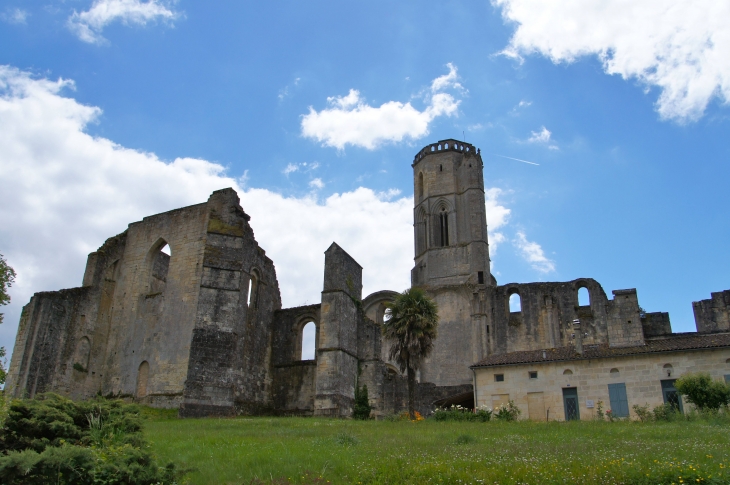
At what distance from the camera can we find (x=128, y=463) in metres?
7.94

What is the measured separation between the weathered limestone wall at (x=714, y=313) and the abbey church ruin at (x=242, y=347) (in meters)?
0.09

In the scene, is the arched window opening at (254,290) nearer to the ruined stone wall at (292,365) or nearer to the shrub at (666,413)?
the ruined stone wall at (292,365)

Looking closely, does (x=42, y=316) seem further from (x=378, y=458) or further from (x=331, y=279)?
(x=378, y=458)

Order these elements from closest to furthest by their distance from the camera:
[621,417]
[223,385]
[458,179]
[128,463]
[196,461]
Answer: [128,463] < [196,461] < [621,417] < [223,385] < [458,179]

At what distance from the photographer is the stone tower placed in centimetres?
3656

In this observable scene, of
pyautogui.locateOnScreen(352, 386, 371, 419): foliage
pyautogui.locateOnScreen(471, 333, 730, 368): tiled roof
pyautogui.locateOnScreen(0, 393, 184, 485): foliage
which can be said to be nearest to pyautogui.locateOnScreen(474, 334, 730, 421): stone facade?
pyautogui.locateOnScreen(471, 333, 730, 368): tiled roof

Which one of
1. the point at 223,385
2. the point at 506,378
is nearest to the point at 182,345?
the point at 223,385

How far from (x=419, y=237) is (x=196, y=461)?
123ft

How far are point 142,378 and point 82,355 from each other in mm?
3046

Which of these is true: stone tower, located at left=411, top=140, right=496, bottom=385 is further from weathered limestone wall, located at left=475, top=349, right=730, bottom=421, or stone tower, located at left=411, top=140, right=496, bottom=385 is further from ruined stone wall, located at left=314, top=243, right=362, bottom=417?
weathered limestone wall, located at left=475, top=349, right=730, bottom=421

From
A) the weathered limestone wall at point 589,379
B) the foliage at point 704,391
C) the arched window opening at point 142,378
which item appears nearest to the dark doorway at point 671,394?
the weathered limestone wall at point 589,379

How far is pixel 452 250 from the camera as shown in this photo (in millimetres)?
44000

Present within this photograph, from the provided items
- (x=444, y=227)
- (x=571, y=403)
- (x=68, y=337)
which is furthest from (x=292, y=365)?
(x=444, y=227)

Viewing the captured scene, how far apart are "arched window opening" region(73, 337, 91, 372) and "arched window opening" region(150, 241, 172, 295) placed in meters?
3.21
